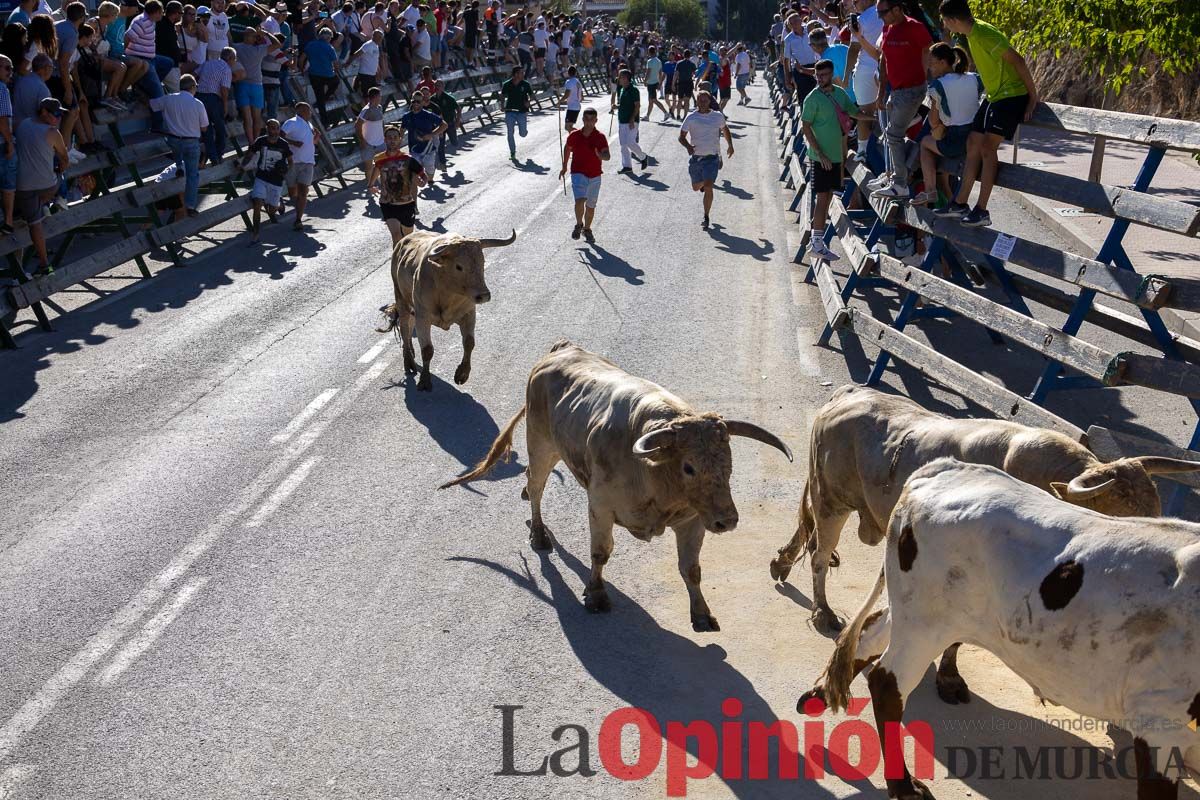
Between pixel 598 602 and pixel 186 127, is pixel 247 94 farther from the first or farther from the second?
pixel 598 602

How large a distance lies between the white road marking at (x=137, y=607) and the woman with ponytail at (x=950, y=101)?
20.5 ft

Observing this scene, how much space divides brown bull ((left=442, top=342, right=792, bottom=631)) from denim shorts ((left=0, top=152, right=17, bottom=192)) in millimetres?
9371

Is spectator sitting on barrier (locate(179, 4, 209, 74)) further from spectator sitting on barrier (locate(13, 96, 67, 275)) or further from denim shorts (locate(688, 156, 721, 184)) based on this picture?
denim shorts (locate(688, 156, 721, 184))

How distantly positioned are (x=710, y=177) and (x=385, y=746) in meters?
14.3

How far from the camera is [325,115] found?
25094 millimetres

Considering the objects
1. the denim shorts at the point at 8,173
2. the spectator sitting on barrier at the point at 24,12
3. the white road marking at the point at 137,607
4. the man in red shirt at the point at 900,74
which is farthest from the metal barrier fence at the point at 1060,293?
the spectator sitting on barrier at the point at 24,12

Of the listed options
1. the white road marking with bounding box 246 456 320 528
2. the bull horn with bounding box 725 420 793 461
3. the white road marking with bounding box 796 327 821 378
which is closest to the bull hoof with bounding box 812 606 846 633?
the bull horn with bounding box 725 420 793 461

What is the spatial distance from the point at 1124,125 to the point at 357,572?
6.30m

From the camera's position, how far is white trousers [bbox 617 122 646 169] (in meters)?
25.3

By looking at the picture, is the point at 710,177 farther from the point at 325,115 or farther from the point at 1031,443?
the point at 1031,443

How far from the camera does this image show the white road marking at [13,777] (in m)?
5.80

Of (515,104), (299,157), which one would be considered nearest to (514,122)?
(515,104)

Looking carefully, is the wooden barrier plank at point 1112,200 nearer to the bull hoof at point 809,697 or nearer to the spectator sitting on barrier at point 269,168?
the bull hoof at point 809,697

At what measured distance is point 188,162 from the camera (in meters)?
18.4
